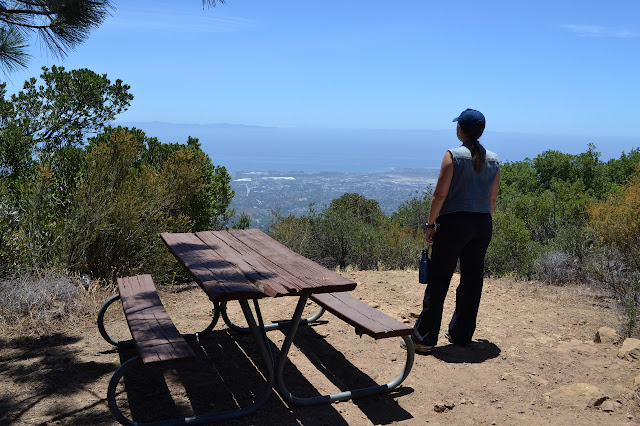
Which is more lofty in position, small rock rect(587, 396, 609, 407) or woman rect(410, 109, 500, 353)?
woman rect(410, 109, 500, 353)

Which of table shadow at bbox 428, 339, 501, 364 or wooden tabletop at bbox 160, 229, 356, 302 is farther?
table shadow at bbox 428, 339, 501, 364

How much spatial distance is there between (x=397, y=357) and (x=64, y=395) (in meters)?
2.34

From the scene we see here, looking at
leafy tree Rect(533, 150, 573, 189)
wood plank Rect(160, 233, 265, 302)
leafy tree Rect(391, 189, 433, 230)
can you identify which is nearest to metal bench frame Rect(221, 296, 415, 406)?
wood plank Rect(160, 233, 265, 302)

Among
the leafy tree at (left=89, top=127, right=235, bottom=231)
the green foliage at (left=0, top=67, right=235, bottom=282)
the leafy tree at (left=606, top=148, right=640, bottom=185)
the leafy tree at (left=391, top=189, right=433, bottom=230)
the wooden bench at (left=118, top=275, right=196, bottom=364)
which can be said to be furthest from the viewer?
the leafy tree at (left=606, top=148, right=640, bottom=185)

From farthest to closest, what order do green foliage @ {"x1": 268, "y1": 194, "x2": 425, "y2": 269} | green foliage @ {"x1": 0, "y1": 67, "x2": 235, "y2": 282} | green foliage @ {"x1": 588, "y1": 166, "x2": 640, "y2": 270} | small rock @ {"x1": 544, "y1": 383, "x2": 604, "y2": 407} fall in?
green foliage @ {"x1": 268, "y1": 194, "x2": 425, "y2": 269} < green foliage @ {"x1": 588, "y1": 166, "x2": 640, "y2": 270} < green foliage @ {"x1": 0, "y1": 67, "x2": 235, "y2": 282} < small rock @ {"x1": 544, "y1": 383, "x2": 604, "y2": 407}

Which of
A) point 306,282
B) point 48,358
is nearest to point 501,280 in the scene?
point 306,282

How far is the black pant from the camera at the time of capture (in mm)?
4191

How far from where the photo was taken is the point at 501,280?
718 cm

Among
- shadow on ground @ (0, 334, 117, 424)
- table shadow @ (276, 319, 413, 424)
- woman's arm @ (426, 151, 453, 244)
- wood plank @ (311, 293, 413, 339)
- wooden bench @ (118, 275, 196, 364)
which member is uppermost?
woman's arm @ (426, 151, 453, 244)

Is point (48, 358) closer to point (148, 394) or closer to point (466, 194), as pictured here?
point (148, 394)

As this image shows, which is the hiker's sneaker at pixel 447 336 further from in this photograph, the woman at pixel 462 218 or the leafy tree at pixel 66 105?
the leafy tree at pixel 66 105

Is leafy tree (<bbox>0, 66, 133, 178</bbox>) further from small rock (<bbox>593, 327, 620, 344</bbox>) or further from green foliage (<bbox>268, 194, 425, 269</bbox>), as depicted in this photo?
small rock (<bbox>593, 327, 620, 344</bbox>)

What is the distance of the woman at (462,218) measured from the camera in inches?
163

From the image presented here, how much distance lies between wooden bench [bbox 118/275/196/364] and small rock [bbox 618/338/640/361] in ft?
10.6
